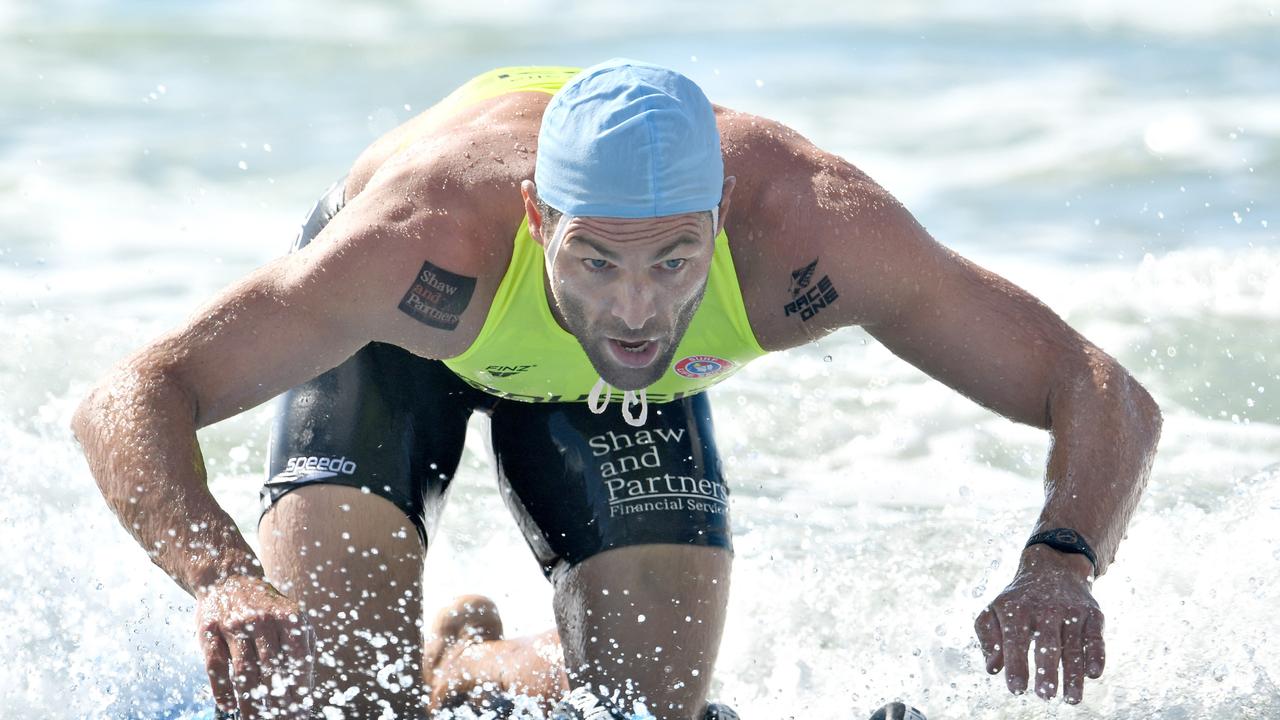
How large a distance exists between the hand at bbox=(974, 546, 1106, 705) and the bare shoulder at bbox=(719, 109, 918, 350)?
0.79 metres

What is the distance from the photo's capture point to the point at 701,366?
3711 mm

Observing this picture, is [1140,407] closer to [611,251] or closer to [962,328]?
[962,328]

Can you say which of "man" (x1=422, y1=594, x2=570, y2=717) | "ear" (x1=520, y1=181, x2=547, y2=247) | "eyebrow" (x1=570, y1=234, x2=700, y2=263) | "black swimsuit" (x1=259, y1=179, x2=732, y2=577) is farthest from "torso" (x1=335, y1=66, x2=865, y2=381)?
"man" (x1=422, y1=594, x2=570, y2=717)

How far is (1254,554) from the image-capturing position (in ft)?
15.9

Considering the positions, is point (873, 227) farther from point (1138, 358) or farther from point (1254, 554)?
point (1138, 358)

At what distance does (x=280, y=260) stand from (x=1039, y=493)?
11.2ft

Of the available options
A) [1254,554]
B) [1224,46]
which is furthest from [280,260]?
[1224,46]

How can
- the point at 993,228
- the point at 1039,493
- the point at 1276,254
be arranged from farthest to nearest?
the point at 993,228 → the point at 1276,254 → the point at 1039,493

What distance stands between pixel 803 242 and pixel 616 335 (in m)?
0.51

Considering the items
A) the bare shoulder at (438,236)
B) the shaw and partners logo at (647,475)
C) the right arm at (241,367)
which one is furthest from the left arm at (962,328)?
the right arm at (241,367)

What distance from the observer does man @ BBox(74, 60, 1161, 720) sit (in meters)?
3.10

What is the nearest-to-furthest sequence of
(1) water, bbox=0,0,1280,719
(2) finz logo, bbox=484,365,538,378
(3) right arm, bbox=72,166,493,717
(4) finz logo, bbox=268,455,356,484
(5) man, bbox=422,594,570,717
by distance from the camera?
(3) right arm, bbox=72,166,493,717 → (2) finz logo, bbox=484,365,538,378 → (4) finz logo, bbox=268,455,356,484 → (5) man, bbox=422,594,570,717 → (1) water, bbox=0,0,1280,719

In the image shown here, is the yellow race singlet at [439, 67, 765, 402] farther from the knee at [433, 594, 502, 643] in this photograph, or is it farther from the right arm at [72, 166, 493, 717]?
the knee at [433, 594, 502, 643]

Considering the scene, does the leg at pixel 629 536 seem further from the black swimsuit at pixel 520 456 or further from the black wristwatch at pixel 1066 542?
the black wristwatch at pixel 1066 542
